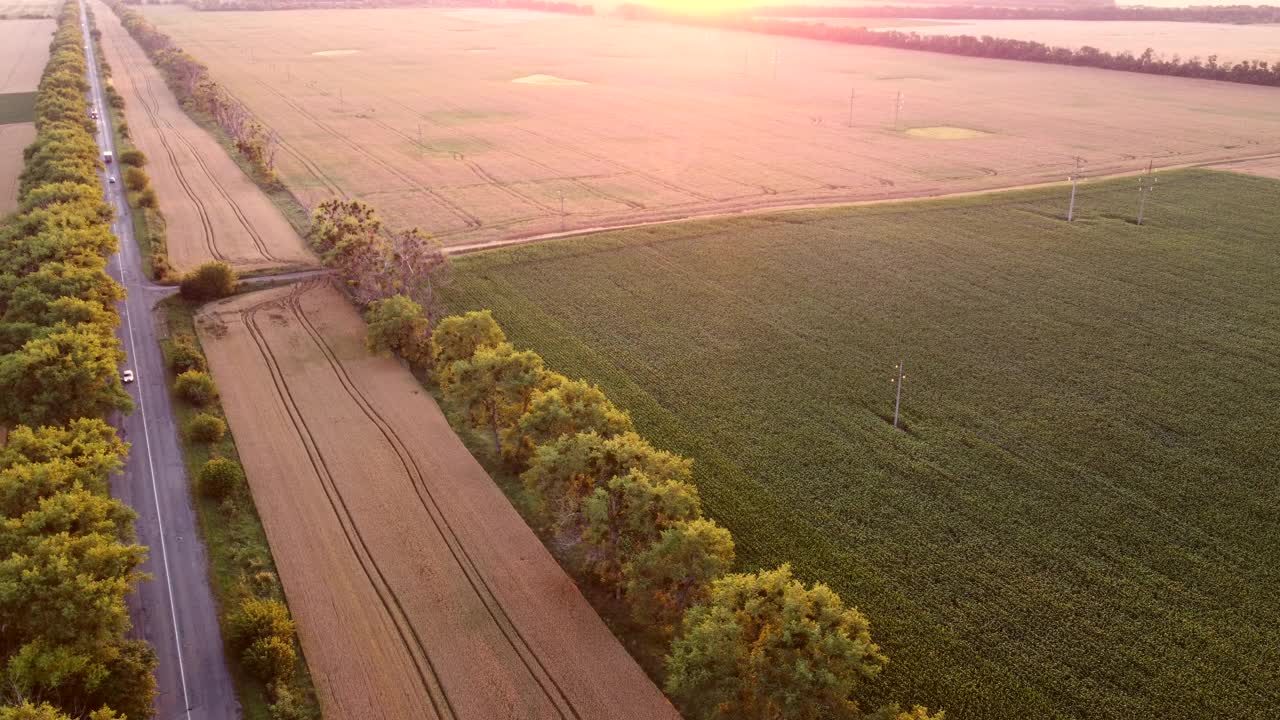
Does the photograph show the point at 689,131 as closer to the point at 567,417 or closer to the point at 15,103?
the point at 567,417

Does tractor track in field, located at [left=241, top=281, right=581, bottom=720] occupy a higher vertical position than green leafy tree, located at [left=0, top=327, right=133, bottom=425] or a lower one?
lower

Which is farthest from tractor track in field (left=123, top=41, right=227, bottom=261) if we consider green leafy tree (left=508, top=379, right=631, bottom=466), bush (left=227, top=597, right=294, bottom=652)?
bush (left=227, top=597, right=294, bottom=652)

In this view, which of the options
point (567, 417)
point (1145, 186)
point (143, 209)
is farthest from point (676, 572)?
point (1145, 186)

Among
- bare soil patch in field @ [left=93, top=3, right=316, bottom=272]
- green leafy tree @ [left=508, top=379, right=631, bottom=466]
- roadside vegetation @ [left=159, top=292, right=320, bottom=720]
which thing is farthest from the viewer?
bare soil patch in field @ [left=93, top=3, right=316, bottom=272]

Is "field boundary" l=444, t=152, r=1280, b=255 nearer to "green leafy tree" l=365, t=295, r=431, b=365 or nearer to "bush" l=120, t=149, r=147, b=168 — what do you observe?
"green leafy tree" l=365, t=295, r=431, b=365

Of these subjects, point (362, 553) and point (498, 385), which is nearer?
point (362, 553)

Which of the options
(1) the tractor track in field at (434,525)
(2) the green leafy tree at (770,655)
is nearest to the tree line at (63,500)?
(1) the tractor track in field at (434,525)
